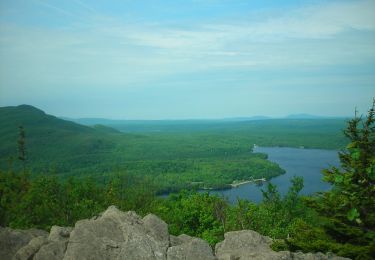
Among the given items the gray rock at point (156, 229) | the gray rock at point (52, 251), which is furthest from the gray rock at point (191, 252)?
the gray rock at point (52, 251)

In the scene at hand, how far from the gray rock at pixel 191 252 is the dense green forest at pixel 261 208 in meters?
3.98

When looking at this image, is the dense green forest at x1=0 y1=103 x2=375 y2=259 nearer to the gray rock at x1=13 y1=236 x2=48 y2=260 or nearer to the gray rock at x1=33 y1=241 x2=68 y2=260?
the gray rock at x1=33 y1=241 x2=68 y2=260

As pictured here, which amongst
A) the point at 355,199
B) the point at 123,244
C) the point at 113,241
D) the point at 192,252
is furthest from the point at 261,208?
the point at 113,241

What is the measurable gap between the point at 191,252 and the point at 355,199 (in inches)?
348

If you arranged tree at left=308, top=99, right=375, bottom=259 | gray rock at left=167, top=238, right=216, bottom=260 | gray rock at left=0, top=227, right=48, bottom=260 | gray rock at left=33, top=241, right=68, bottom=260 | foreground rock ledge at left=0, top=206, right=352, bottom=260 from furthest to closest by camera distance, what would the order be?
gray rock at left=0, top=227, right=48, bottom=260 → gray rock at left=167, top=238, right=216, bottom=260 → foreground rock ledge at left=0, top=206, right=352, bottom=260 → gray rock at left=33, top=241, right=68, bottom=260 → tree at left=308, top=99, right=375, bottom=259

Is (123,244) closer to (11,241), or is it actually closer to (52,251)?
(52,251)

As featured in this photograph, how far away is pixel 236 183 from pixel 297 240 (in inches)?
5560

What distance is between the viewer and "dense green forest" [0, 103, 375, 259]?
1911 centimetres

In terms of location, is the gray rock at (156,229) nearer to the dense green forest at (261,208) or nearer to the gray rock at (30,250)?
the gray rock at (30,250)

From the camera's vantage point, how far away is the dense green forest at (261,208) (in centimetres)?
1911

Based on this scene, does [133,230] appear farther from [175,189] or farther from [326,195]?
[175,189]

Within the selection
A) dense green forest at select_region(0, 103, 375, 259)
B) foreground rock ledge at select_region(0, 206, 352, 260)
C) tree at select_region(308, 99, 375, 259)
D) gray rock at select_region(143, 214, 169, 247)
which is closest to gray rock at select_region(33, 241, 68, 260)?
foreground rock ledge at select_region(0, 206, 352, 260)

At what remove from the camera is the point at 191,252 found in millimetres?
19922

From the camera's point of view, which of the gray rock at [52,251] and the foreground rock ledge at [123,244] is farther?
the foreground rock ledge at [123,244]
